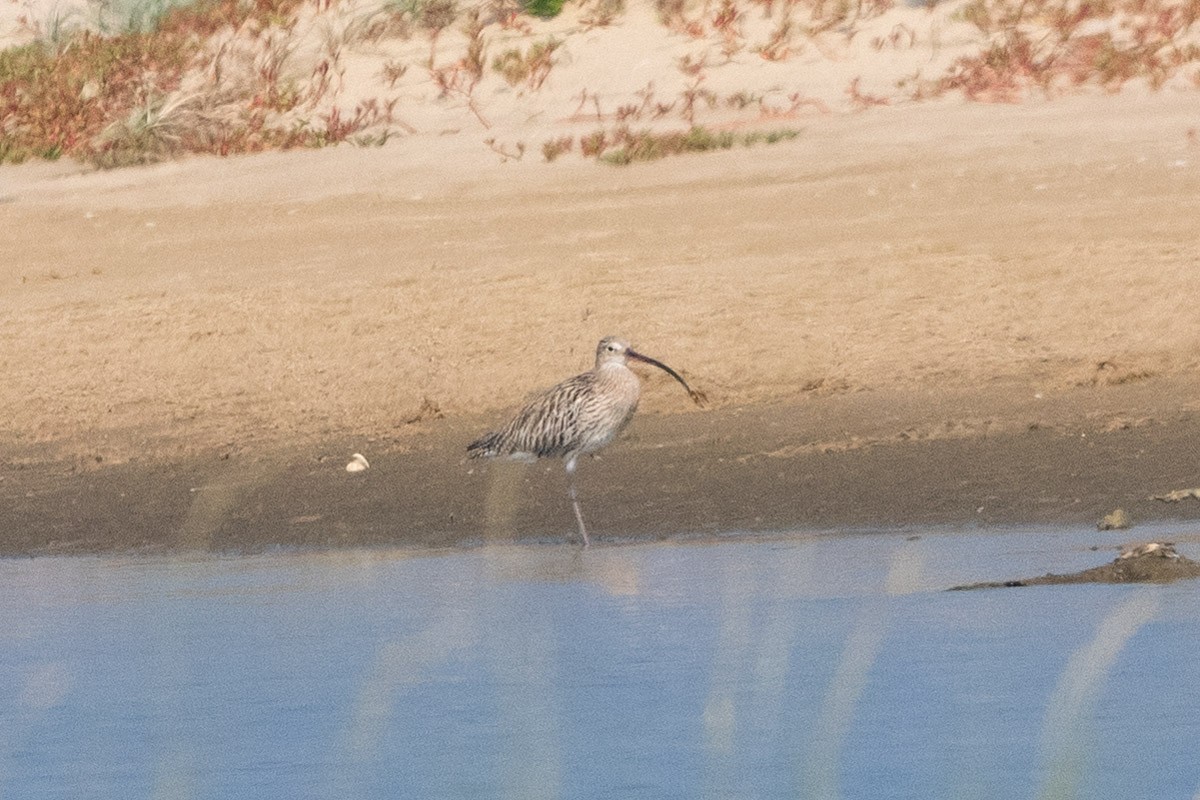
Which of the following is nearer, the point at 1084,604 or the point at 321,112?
the point at 1084,604

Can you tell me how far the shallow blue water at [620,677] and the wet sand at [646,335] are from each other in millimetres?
919

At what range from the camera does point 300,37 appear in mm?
19719

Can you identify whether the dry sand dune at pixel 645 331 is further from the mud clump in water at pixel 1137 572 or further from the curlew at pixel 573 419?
the mud clump in water at pixel 1137 572

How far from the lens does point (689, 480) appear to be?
1104cm

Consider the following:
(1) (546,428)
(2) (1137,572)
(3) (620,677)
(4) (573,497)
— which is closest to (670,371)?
(1) (546,428)

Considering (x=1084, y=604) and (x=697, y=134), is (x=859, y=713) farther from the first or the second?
(x=697, y=134)

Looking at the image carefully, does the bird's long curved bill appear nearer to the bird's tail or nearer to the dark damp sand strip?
the dark damp sand strip

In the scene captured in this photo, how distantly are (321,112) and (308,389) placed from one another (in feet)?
19.9

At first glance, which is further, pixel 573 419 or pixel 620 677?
pixel 573 419

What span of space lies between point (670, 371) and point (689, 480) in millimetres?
952

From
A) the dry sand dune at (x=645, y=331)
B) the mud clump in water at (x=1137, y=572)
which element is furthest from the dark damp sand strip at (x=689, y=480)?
the mud clump in water at (x=1137, y=572)

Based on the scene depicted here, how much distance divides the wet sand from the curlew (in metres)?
0.20

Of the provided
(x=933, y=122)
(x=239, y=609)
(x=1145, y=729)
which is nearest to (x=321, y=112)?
(x=933, y=122)

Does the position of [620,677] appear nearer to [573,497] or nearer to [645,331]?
[573,497]
